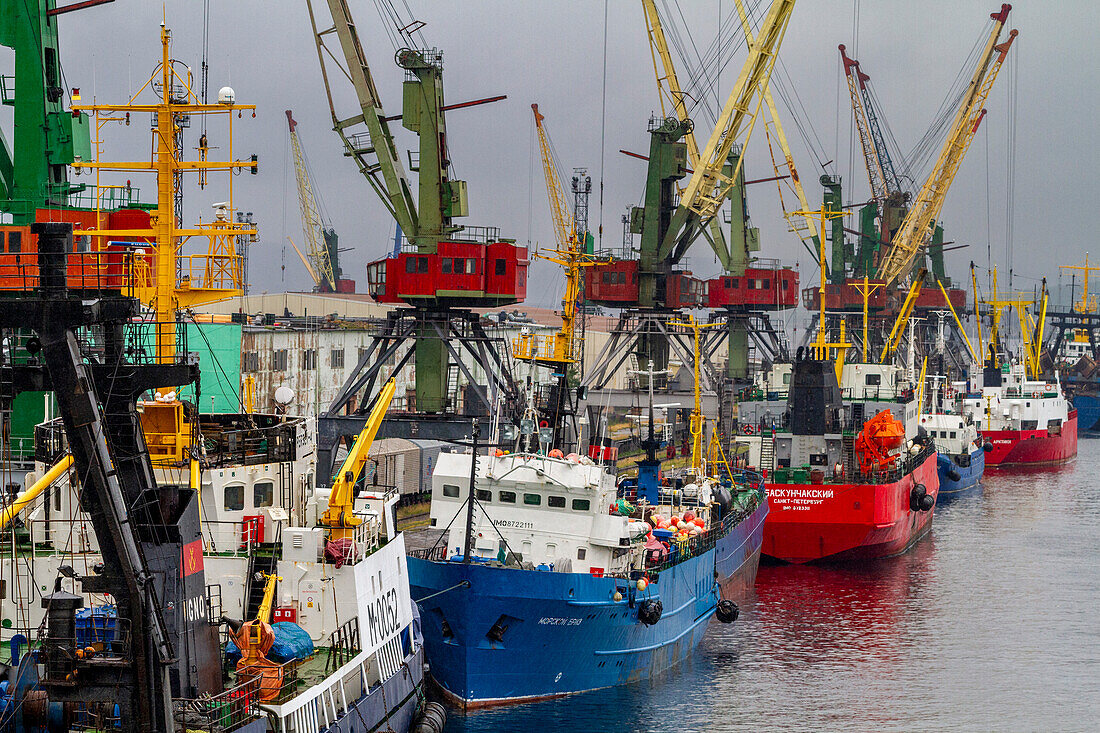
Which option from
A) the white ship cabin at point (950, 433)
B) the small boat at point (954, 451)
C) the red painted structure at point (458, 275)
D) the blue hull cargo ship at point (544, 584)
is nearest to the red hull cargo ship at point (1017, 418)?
the small boat at point (954, 451)

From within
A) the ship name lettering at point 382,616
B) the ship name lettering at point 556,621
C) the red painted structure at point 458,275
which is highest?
the red painted structure at point 458,275

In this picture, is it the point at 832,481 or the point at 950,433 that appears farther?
the point at 950,433

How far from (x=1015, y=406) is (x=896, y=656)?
64769mm

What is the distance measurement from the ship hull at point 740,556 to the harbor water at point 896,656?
3.09 feet

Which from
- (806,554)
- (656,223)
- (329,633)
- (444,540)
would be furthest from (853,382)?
(329,633)

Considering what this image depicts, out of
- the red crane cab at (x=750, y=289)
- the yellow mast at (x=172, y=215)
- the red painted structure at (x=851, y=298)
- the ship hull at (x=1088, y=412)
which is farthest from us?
the ship hull at (x=1088, y=412)

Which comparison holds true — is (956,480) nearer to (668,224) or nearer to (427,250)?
(668,224)

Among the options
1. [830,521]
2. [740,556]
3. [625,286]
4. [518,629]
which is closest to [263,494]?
[518,629]

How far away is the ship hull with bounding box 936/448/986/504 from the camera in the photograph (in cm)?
8669

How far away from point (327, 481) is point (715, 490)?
15.2 m

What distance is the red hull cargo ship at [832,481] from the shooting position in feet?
191

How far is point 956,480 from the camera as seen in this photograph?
86.7 m

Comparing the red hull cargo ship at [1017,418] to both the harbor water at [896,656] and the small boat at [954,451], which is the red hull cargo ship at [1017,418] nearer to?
the small boat at [954,451]

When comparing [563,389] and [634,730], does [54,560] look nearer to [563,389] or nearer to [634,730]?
[634,730]
